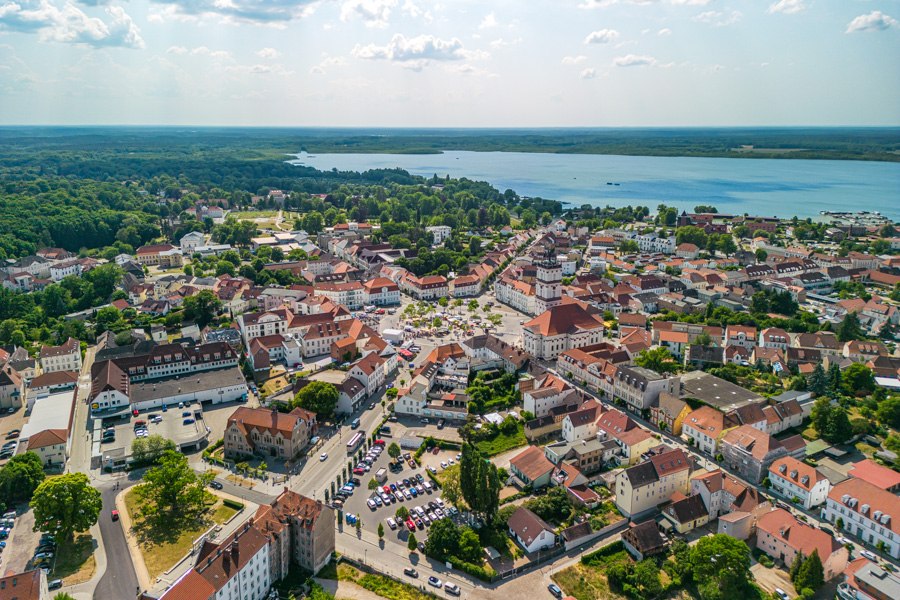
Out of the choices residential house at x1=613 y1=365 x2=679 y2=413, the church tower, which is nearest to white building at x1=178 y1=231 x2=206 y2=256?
the church tower

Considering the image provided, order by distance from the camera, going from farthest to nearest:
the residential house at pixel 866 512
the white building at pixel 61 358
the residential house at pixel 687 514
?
the white building at pixel 61 358 < the residential house at pixel 687 514 < the residential house at pixel 866 512

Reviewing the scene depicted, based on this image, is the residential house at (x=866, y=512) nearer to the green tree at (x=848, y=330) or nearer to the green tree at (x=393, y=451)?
the green tree at (x=393, y=451)

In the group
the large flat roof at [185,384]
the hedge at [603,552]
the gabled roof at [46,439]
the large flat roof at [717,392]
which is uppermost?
the large flat roof at [717,392]

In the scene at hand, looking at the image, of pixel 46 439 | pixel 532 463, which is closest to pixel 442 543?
A: pixel 532 463

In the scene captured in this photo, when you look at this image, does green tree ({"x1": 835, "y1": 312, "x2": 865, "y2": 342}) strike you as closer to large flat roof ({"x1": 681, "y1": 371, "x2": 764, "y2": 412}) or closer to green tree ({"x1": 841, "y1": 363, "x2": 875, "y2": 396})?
green tree ({"x1": 841, "y1": 363, "x2": 875, "y2": 396})

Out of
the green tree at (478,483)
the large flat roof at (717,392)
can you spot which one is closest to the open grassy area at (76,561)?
the green tree at (478,483)
